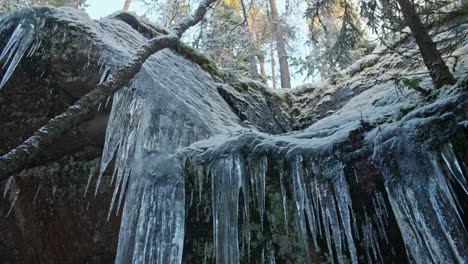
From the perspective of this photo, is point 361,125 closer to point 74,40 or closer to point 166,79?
point 166,79

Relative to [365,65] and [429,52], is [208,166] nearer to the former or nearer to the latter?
[429,52]

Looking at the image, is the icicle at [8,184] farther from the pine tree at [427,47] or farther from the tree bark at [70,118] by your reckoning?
the pine tree at [427,47]

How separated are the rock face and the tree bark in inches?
30.1

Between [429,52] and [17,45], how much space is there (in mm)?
5017

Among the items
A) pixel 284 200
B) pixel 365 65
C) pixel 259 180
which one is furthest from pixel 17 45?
pixel 365 65

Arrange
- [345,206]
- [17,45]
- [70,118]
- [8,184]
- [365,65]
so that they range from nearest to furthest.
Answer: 1. [345,206]
2. [70,118]
3. [17,45]
4. [8,184]
5. [365,65]

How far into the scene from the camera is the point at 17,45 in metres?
4.91

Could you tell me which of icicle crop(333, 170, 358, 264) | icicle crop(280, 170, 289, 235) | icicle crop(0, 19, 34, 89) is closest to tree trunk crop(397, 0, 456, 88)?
icicle crop(333, 170, 358, 264)

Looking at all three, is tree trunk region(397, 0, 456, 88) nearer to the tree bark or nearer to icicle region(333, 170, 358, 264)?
icicle region(333, 170, 358, 264)

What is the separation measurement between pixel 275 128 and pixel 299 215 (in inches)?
137

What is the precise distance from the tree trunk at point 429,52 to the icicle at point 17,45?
4663mm

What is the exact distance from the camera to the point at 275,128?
259 inches

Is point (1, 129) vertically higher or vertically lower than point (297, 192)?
higher

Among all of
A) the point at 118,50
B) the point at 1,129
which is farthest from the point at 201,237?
the point at 1,129
